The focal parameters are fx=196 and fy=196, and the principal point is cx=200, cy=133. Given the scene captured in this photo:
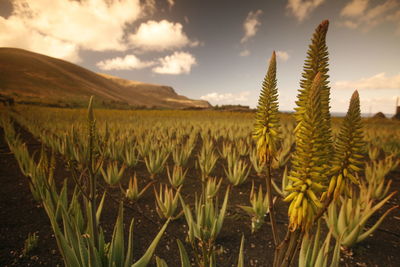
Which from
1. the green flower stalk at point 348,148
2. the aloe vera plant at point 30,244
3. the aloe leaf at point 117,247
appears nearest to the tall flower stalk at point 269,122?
the green flower stalk at point 348,148

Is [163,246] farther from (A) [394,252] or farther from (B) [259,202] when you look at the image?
(A) [394,252]

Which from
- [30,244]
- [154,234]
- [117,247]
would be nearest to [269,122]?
[117,247]

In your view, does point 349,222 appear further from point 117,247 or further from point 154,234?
point 117,247

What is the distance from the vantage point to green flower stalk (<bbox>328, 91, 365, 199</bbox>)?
0.63m

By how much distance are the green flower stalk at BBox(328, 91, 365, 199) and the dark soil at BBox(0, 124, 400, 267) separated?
1.28 metres

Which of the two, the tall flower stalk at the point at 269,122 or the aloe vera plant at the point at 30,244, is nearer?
the tall flower stalk at the point at 269,122

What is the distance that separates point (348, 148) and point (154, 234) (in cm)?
185

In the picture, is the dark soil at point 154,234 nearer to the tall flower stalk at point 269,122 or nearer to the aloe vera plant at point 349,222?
the aloe vera plant at point 349,222

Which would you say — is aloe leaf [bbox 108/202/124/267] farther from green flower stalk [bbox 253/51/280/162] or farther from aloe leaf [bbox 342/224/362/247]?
aloe leaf [bbox 342/224/362/247]

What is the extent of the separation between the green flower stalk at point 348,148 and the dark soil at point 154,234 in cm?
128

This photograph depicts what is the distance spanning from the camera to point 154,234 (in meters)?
1.94

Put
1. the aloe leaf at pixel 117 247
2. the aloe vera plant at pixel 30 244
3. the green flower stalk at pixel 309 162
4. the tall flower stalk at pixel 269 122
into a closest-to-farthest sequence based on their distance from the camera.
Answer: the green flower stalk at pixel 309 162 → the tall flower stalk at pixel 269 122 → the aloe leaf at pixel 117 247 → the aloe vera plant at pixel 30 244

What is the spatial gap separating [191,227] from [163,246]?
1.39ft

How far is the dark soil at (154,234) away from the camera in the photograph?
1.62 meters
